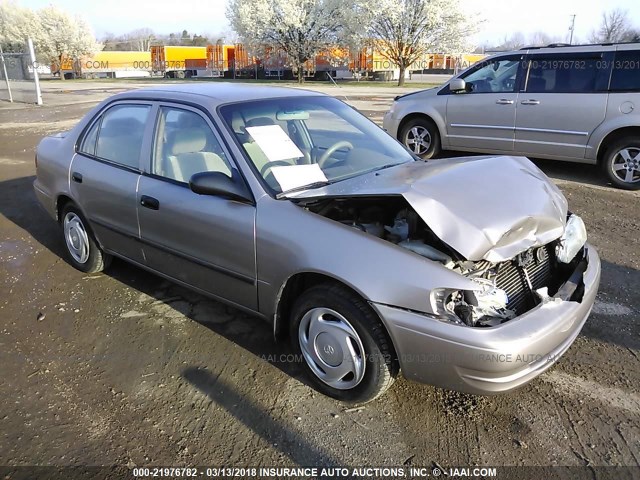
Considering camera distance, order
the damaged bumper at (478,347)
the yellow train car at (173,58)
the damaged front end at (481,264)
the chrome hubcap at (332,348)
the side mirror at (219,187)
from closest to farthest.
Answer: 1. the damaged bumper at (478,347)
2. the damaged front end at (481,264)
3. the chrome hubcap at (332,348)
4. the side mirror at (219,187)
5. the yellow train car at (173,58)

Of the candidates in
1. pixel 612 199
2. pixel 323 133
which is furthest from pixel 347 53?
pixel 323 133

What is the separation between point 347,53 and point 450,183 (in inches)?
1651

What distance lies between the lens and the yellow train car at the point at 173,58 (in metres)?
54.9

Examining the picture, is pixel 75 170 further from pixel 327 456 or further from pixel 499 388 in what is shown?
pixel 499 388

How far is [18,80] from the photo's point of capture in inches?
839

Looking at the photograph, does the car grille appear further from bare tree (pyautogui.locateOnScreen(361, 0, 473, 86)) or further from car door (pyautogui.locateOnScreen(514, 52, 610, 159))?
bare tree (pyautogui.locateOnScreen(361, 0, 473, 86))

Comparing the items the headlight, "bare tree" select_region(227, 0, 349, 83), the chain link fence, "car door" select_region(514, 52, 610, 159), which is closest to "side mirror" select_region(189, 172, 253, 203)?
the headlight

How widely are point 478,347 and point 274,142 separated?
5.97 feet

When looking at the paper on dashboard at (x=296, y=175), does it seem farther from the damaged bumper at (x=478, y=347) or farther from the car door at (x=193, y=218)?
the damaged bumper at (x=478, y=347)

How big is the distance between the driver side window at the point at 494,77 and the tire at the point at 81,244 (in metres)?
6.26

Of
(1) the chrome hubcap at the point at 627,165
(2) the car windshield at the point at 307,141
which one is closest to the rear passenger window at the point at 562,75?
(1) the chrome hubcap at the point at 627,165

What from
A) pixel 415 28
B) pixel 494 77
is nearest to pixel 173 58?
pixel 415 28

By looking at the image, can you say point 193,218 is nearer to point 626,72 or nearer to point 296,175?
point 296,175

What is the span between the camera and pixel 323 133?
3.74 meters
